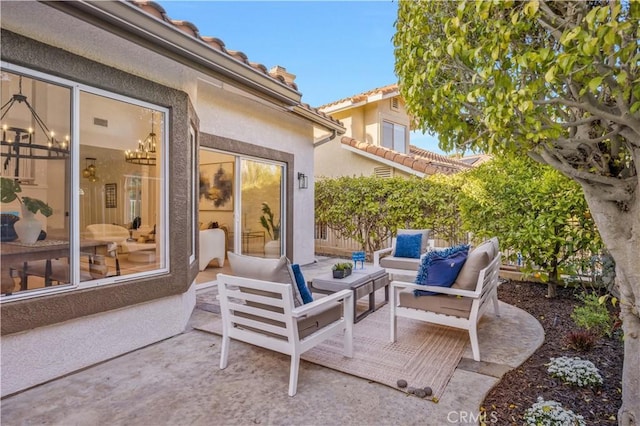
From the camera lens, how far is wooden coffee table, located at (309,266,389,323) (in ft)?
16.6

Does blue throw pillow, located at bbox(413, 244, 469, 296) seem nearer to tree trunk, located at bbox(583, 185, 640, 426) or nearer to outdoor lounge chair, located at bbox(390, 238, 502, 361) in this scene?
outdoor lounge chair, located at bbox(390, 238, 502, 361)

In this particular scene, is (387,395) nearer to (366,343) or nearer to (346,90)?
(366,343)

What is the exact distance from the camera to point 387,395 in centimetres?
326

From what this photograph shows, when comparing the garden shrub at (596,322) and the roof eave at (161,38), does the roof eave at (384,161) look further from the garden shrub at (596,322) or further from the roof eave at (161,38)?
the roof eave at (161,38)

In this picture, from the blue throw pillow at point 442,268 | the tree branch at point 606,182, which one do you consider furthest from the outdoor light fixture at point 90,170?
the tree branch at point 606,182

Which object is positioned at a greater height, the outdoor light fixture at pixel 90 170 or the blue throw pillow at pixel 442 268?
the outdoor light fixture at pixel 90 170

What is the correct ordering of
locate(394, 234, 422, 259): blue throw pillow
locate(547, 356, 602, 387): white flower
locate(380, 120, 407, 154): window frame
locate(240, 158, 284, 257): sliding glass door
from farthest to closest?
locate(380, 120, 407, 154): window frame < locate(240, 158, 284, 257): sliding glass door < locate(394, 234, 422, 259): blue throw pillow < locate(547, 356, 602, 387): white flower

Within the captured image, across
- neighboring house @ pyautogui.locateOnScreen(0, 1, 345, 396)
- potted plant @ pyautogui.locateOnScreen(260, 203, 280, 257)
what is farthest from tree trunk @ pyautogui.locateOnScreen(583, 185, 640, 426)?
potted plant @ pyautogui.locateOnScreen(260, 203, 280, 257)

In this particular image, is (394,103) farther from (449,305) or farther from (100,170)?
(100,170)

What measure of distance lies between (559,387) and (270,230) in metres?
6.89

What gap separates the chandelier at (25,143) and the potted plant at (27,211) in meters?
0.19

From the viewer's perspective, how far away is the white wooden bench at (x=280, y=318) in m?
3.30

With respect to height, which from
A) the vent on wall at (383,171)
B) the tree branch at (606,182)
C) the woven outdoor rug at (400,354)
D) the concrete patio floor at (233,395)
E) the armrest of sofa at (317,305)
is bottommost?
the concrete patio floor at (233,395)

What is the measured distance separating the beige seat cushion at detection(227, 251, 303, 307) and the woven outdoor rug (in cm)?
100
